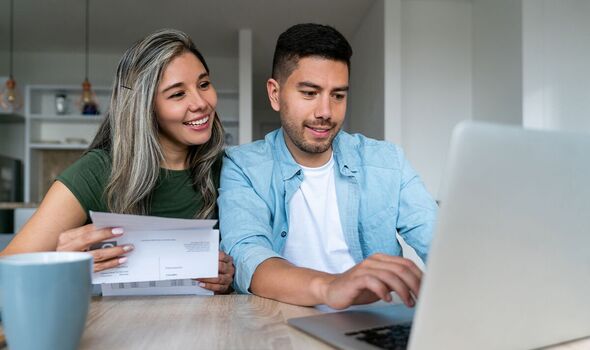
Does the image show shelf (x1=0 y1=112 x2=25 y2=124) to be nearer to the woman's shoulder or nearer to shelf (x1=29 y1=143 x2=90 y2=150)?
shelf (x1=29 y1=143 x2=90 y2=150)

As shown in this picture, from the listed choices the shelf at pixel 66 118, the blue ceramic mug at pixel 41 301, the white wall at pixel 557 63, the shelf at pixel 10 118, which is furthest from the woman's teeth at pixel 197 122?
the shelf at pixel 10 118

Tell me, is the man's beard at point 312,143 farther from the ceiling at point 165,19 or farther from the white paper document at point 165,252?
the ceiling at point 165,19

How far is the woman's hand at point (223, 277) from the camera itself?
1050 mm

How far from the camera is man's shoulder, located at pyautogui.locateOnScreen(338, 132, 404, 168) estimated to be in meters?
1.34

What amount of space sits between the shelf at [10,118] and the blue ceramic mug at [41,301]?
5.65 m

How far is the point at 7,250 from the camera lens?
1.08 meters

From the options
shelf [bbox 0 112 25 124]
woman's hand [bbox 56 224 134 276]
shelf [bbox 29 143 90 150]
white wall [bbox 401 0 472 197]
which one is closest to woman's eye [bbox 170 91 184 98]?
woman's hand [bbox 56 224 134 276]

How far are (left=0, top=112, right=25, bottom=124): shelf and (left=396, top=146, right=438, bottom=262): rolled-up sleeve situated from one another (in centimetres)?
528

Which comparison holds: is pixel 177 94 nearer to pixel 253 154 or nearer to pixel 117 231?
pixel 253 154

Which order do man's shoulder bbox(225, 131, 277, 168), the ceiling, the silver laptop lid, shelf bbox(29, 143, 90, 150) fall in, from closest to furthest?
the silver laptop lid, man's shoulder bbox(225, 131, 277, 168), the ceiling, shelf bbox(29, 143, 90, 150)

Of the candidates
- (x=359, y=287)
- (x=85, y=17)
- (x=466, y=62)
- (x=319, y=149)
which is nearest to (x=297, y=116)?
(x=319, y=149)

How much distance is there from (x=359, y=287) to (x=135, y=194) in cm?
72

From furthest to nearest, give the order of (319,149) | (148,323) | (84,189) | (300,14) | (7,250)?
(300,14) < (319,149) < (84,189) < (7,250) < (148,323)

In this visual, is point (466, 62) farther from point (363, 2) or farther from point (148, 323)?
point (148, 323)
